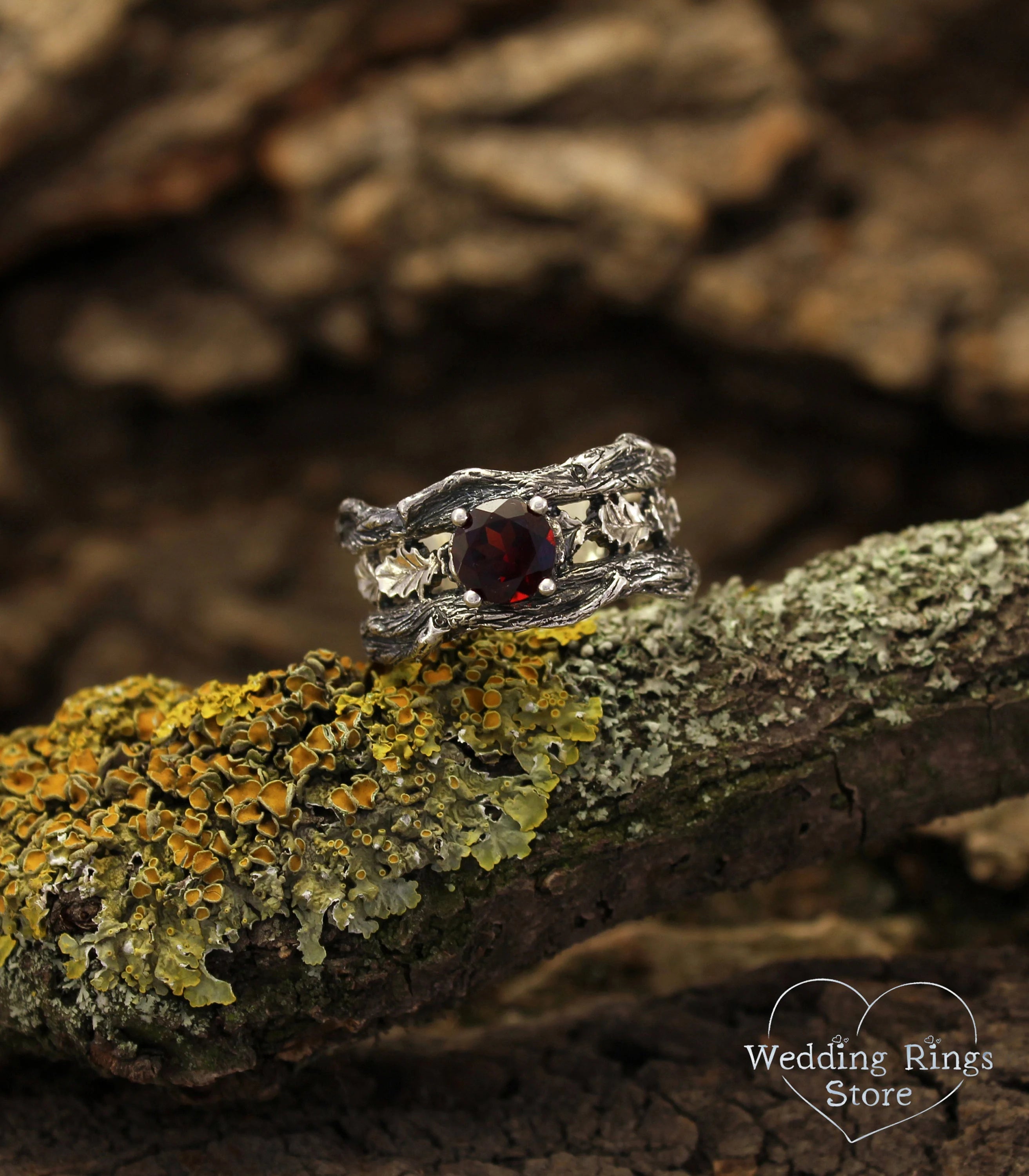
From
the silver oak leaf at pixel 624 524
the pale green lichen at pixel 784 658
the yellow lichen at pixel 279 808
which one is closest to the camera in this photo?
the yellow lichen at pixel 279 808

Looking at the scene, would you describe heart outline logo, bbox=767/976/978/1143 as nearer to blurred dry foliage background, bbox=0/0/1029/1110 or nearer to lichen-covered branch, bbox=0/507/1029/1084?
lichen-covered branch, bbox=0/507/1029/1084

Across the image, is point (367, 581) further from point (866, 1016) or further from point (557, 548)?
point (866, 1016)

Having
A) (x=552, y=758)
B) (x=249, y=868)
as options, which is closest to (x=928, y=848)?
(x=552, y=758)

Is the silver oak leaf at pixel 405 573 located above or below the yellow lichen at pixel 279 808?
above

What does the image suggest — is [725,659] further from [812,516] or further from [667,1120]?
[812,516]

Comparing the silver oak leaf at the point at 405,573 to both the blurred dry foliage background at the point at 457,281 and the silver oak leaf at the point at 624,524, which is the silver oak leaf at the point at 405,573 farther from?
the blurred dry foliage background at the point at 457,281

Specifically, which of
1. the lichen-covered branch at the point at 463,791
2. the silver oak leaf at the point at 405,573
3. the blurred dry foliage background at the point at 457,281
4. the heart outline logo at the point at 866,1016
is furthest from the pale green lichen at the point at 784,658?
the blurred dry foliage background at the point at 457,281

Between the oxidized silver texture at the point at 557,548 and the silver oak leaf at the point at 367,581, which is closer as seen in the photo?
the oxidized silver texture at the point at 557,548
